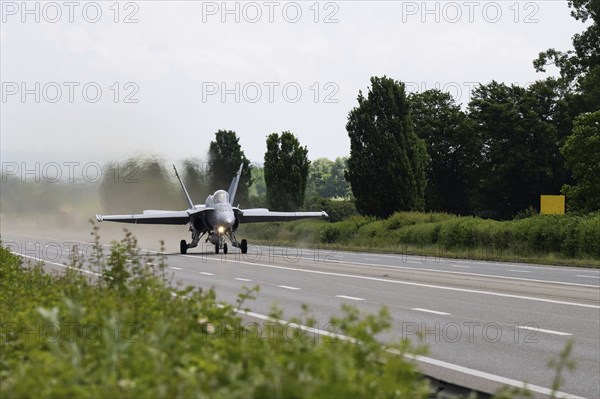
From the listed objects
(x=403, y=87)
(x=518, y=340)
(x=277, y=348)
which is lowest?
(x=518, y=340)

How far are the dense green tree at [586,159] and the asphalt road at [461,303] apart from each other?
747 inches

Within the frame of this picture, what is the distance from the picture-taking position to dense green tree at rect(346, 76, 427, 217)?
56.2m

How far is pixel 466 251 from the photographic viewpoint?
132 feet

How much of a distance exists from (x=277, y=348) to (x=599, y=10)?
220ft

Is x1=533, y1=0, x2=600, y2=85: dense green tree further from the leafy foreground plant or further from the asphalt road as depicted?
the leafy foreground plant

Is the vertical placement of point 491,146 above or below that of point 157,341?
above

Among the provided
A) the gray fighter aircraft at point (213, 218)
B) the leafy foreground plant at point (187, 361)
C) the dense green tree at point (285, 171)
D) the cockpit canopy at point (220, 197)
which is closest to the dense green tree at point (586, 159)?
the gray fighter aircraft at point (213, 218)

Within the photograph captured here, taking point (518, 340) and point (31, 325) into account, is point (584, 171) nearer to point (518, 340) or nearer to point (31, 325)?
point (518, 340)

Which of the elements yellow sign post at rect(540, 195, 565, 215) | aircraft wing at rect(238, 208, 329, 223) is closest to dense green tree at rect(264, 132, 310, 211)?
aircraft wing at rect(238, 208, 329, 223)

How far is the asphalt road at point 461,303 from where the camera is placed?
10.9 metres

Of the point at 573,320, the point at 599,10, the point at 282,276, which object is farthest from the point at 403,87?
the point at 573,320

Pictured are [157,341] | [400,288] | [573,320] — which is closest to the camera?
[157,341]

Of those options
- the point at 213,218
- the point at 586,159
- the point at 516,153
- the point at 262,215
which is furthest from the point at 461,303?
the point at 516,153

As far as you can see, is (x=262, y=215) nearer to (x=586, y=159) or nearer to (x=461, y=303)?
(x=586, y=159)
